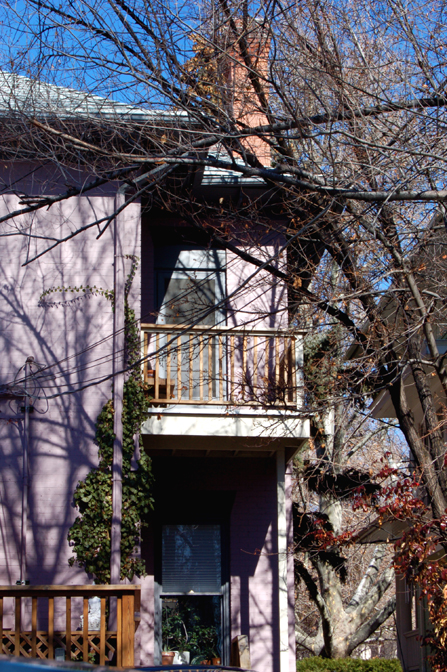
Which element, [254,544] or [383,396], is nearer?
[254,544]

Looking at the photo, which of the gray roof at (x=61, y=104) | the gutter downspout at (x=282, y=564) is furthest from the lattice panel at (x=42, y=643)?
the gray roof at (x=61, y=104)

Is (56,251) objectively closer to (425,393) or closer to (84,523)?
(84,523)

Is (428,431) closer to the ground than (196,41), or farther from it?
closer to the ground

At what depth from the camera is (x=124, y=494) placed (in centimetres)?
945

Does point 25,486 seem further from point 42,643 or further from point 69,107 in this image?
point 69,107

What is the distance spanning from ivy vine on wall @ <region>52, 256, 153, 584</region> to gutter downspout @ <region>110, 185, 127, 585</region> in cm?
13

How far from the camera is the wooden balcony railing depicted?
997 cm

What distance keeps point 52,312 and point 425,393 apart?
507 centimetres

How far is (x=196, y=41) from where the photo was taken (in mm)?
8203

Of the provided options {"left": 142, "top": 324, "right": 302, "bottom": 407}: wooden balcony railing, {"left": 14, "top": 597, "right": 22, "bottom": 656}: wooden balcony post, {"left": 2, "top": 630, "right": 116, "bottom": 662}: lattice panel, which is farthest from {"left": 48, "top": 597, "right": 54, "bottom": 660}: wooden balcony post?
{"left": 142, "top": 324, "right": 302, "bottom": 407}: wooden balcony railing

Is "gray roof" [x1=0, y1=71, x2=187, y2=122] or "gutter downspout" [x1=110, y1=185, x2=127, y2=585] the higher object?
"gray roof" [x1=0, y1=71, x2=187, y2=122]

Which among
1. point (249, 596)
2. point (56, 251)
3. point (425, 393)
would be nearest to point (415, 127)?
point (425, 393)

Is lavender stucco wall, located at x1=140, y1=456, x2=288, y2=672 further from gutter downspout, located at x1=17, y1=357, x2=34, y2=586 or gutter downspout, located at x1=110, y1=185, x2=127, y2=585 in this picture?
gutter downspout, located at x1=17, y1=357, x2=34, y2=586

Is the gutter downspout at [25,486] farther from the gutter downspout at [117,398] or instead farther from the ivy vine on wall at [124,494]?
the gutter downspout at [117,398]
